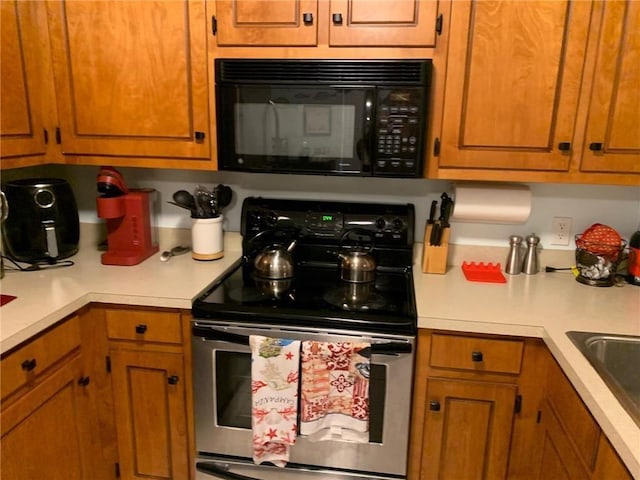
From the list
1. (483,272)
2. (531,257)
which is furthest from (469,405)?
(531,257)

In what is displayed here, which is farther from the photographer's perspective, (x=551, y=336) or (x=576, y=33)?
(x=576, y=33)

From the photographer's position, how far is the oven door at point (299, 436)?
5.08 ft

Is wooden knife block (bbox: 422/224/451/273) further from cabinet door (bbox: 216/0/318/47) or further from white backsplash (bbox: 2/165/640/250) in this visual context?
cabinet door (bbox: 216/0/318/47)

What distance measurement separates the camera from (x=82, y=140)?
189 centimetres

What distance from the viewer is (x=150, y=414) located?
1767mm

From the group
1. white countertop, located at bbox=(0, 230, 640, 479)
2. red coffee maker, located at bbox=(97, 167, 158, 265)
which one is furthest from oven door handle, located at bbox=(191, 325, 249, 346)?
red coffee maker, located at bbox=(97, 167, 158, 265)

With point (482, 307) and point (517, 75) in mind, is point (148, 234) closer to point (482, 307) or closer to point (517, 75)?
point (482, 307)

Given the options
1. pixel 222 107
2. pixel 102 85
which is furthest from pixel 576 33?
pixel 102 85

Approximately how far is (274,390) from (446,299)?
2.07ft

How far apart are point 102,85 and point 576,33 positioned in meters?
1.61

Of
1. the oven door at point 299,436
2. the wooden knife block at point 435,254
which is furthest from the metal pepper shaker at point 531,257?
the oven door at point 299,436

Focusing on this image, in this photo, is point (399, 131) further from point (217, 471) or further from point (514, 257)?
point (217, 471)

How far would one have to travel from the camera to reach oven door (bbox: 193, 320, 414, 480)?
5.08 feet

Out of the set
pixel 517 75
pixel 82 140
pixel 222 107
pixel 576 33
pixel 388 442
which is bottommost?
pixel 388 442
